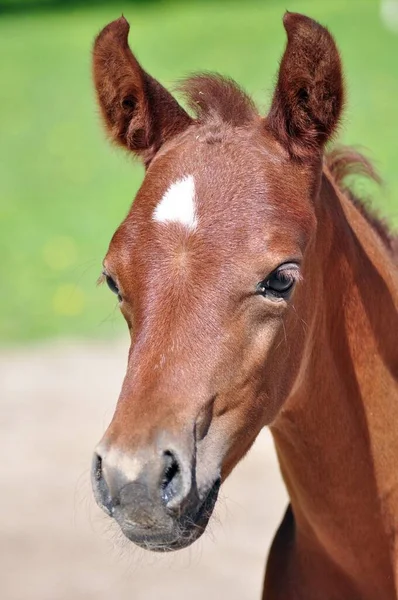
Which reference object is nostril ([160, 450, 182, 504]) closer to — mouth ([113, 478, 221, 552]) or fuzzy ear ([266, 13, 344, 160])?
mouth ([113, 478, 221, 552])

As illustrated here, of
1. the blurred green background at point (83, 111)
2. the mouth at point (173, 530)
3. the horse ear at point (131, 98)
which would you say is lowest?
the blurred green background at point (83, 111)

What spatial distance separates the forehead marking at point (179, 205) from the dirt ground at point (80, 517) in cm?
204

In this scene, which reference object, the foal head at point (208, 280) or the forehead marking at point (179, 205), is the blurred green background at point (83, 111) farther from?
the forehead marking at point (179, 205)

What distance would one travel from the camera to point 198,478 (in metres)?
2.72

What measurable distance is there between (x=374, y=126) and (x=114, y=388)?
9.64 metres

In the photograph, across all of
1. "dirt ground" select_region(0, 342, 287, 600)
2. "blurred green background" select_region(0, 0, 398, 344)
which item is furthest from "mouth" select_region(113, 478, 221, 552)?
"blurred green background" select_region(0, 0, 398, 344)

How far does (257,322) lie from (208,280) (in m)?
0.21

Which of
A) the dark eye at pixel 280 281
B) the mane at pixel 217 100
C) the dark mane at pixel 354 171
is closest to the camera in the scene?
the dark eye at pixel 280 281

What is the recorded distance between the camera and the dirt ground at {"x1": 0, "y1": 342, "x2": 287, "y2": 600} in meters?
5.95

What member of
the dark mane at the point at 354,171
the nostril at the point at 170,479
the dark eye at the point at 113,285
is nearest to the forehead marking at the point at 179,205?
the dark eye at the point at 113,285

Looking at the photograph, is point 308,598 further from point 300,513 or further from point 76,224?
point 76,224

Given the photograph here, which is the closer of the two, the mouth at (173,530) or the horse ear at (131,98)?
the mouth at (173,530)

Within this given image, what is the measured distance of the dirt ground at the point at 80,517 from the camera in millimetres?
5953

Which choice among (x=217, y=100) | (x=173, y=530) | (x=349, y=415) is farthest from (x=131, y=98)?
(x=173, y=530)
